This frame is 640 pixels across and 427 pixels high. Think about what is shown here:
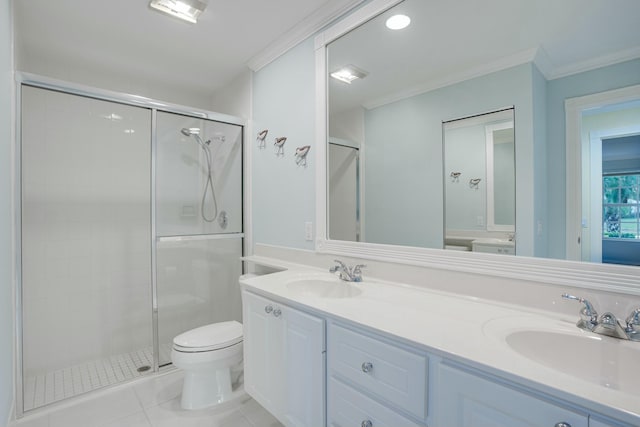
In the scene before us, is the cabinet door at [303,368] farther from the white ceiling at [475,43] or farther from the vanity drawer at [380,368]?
the white ceiling at [475,43]

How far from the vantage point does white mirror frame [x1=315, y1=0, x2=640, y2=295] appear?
41.3 inches

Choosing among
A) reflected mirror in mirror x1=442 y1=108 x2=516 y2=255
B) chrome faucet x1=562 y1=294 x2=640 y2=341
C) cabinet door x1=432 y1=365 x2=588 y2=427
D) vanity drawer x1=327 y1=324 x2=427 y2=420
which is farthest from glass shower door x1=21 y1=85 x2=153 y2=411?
chrome faucet x1=562 y1=294 x2=640 y2=341

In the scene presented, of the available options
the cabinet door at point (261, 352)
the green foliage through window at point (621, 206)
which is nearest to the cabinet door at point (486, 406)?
the green foliage through window at point (621, 206)

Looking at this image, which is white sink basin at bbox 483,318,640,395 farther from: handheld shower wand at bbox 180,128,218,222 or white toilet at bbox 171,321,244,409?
handheld shower wand at bbox 180,128,218,222

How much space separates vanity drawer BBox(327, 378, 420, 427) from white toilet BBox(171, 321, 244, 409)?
0.95m

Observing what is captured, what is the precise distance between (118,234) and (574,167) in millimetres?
3156

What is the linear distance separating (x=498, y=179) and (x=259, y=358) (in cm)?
144

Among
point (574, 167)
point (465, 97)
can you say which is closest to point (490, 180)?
point (574, 167)

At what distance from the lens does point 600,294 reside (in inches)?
41.6

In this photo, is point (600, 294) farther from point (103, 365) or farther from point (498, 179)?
point (103, 365)

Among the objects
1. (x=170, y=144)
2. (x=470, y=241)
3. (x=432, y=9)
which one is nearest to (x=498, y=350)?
(x=470, y=241)

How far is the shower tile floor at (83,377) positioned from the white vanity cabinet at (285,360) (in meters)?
1.20

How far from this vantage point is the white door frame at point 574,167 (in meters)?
1.12

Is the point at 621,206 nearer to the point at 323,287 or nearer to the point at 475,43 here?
the point at 475,43
